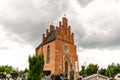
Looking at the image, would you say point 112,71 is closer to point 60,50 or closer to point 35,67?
point 60,50

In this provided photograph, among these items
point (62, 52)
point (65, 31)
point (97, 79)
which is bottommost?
point (97, 79)

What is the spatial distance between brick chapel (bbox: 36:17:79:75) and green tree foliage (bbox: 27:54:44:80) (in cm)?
2236

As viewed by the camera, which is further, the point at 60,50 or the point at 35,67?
the point at 60,50

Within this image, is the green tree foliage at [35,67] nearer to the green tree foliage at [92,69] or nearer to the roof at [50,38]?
the roof at [50,38]

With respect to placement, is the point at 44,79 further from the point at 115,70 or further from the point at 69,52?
the point at 115,70

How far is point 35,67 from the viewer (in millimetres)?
26156

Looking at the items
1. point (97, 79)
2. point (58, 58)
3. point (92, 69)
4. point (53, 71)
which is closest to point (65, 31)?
point (58, 58)

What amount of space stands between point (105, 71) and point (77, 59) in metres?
20.4

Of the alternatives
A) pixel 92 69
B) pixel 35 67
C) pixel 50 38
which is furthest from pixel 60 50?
pixel 35 67

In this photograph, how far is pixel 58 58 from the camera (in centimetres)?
5066

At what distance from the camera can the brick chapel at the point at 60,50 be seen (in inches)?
1982

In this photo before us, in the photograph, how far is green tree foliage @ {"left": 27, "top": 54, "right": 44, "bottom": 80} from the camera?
25.9 metres

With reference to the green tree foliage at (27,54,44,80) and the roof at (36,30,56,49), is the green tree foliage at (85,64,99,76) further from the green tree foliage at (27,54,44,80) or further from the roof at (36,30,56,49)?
the green tree foliage at (27,54,44,80)

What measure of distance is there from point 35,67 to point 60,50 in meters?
26.2
